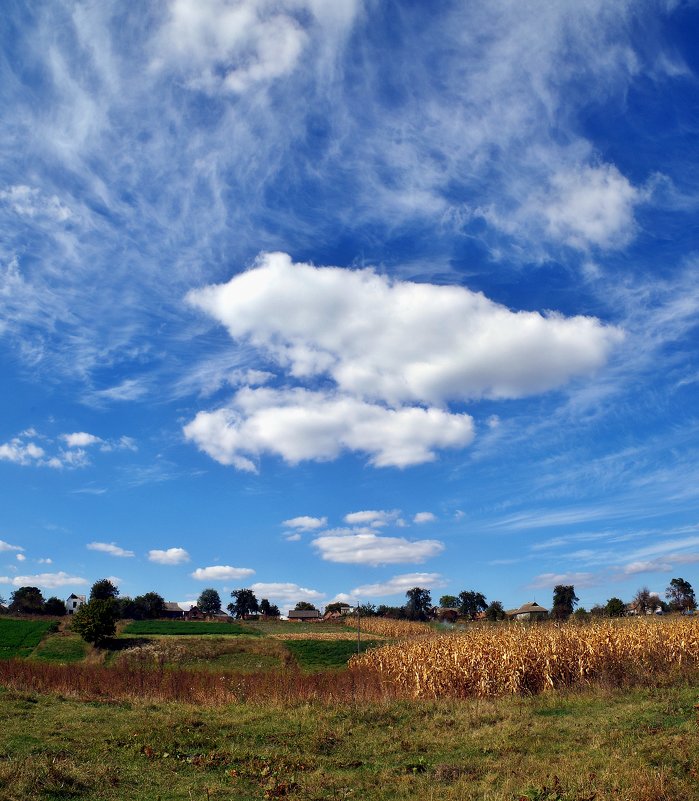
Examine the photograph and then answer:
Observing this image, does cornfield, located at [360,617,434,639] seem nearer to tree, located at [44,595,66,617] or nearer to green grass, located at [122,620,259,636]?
green grass, located at [122,620,259,636]

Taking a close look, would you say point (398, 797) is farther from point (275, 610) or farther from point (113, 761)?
point (275, 610)

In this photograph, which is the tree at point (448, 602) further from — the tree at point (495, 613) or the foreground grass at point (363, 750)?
the foreground grass at point (363, 750)

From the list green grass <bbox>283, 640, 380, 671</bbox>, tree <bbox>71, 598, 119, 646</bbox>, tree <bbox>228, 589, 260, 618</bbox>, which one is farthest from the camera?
tree <bbox>228, 589, 260, 618</bbox>

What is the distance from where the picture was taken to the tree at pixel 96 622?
5453 cm

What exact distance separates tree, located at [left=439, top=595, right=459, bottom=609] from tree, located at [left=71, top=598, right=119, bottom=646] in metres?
111

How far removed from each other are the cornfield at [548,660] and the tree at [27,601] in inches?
4213

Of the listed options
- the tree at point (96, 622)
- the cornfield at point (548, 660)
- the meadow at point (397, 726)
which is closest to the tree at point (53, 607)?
the tree at point (96, 622)

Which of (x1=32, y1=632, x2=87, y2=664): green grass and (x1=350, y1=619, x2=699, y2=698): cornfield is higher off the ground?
(x1=350, y1=619, x2=699, y2=698): cornfield

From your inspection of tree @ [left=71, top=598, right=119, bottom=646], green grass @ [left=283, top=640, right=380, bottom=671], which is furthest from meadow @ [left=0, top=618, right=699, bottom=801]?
tree @ [left=71, top=598, right=119, bottom=646]

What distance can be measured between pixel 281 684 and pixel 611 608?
213 feet

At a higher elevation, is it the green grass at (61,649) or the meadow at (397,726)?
the meadow at (397,726)

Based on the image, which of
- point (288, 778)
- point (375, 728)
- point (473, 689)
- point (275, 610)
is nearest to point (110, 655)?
point (473, 689)

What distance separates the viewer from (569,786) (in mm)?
10148

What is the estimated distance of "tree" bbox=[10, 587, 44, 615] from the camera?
114106 millimetres
